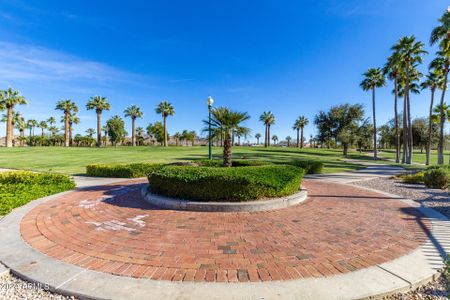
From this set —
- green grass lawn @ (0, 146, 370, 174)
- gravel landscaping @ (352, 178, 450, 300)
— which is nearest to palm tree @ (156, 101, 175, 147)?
green grass lawn @ (0, 146, 370, 174)

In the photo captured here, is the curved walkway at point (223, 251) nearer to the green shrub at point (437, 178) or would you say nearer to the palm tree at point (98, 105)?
the green shrub at point (437, 178)

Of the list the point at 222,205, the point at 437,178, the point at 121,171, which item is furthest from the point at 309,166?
the point at 121,171

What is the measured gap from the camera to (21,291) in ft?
9.16

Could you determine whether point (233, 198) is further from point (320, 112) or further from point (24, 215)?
point (320, 112)

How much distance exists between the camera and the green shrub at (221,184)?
19.6 feet

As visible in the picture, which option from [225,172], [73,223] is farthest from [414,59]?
[73,223]

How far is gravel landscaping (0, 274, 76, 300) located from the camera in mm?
2682

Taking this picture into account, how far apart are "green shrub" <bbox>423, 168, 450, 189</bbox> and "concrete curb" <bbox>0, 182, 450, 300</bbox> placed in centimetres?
927

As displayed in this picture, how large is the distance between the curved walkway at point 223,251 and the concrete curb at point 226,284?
0.01 m

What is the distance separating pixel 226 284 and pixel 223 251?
90cm

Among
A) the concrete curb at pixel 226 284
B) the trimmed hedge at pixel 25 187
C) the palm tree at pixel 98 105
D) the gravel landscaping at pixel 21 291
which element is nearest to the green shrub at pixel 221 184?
the concrete curb at pixel 226 284

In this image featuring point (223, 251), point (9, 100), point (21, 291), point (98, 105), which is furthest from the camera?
point (98, 105)

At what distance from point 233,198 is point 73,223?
387 centimetres

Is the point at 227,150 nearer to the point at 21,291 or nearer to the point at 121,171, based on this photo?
the point at 21,291
